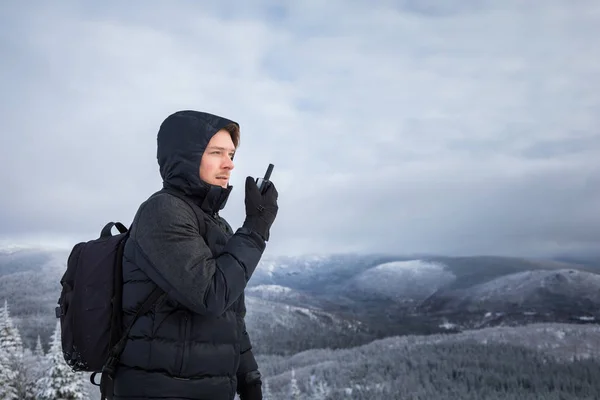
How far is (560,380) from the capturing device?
80000mm

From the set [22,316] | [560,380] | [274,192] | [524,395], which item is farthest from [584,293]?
[274,192]

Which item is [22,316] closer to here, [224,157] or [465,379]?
[465,379]

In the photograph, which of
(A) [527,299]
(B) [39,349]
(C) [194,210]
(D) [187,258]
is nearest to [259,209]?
(C) [194,210]

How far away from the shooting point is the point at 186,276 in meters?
3.09

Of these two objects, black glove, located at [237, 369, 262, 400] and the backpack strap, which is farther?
black glove, located at [237, 369, 262, 400]

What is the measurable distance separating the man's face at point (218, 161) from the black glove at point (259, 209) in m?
0.27

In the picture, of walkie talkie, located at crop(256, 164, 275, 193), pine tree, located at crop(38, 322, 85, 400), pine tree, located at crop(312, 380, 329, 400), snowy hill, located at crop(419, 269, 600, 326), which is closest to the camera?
walkie talkie, located at crop(256, 164, 275, 193)

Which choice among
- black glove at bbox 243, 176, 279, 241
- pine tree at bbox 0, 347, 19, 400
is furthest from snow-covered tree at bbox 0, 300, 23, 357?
black glove at bbox 243, 176, 279, 241

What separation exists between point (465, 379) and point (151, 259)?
87.5 meters

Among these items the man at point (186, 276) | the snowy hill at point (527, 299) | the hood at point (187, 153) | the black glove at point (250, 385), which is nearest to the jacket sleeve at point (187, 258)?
the man at point (186, 276)

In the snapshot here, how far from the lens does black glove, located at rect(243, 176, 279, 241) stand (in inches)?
138

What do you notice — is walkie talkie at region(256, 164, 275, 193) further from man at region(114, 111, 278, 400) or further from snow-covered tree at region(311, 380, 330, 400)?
snow-covered tree at region(311, 380, 330, 400)

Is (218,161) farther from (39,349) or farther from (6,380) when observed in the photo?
(39,349)

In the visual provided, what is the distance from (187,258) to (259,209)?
2.26ft
